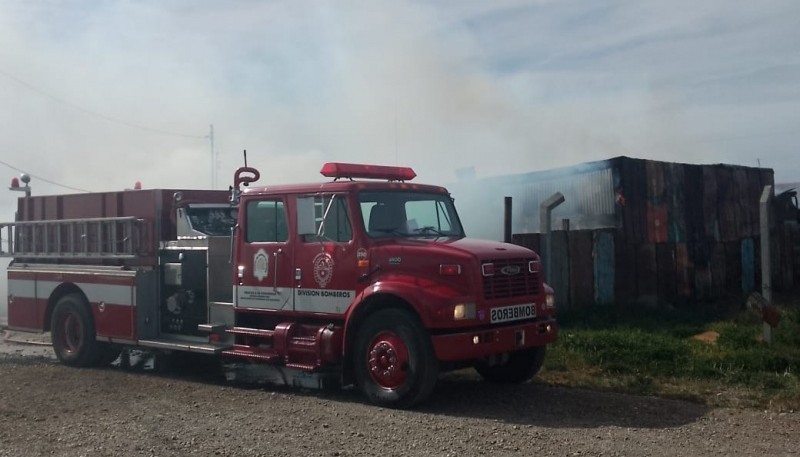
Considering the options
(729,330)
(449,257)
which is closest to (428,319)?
(449,257)

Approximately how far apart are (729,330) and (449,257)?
21.0 feet

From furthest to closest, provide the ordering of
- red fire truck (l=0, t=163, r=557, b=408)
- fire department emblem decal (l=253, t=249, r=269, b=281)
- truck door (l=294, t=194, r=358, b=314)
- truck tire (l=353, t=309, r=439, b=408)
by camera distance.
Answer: fire department emblem decal (l=253, t=249, r=269, b=281)
truck door (l=294, t=194, r=358, b=314)
red fire truck (l=0, t=163, r=557, b=408)
truck tire (l=353, t=309, r=439, b=408)

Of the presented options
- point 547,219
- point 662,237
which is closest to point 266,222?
point 547,219

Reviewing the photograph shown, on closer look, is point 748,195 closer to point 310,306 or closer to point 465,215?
point 465,215

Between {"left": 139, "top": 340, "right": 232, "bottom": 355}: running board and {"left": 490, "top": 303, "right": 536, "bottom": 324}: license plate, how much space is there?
3546 millimetres

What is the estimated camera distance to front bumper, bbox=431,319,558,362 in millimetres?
8594

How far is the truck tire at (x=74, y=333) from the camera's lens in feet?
40.4

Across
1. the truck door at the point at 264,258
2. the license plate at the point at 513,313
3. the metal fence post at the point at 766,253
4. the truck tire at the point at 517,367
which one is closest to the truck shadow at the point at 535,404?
the truck tire at the point at 517,367

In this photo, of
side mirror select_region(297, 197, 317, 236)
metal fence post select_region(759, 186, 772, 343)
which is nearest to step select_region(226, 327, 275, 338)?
side mirror select_region(297, 197, 317, 236)

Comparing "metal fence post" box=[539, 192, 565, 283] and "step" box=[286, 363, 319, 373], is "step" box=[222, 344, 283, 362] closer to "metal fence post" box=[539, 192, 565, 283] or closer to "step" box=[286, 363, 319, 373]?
"step" box=[286, 363, 319, 373]

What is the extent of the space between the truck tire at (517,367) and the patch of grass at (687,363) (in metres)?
0.51

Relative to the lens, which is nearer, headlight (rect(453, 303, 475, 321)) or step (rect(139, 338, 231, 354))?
headlight (rect(453, 303, 475, 321))

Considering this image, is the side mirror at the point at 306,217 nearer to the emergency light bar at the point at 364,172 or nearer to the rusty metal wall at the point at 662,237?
the emergency light bar at the point at 364,172

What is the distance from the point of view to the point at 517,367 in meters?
10.1
